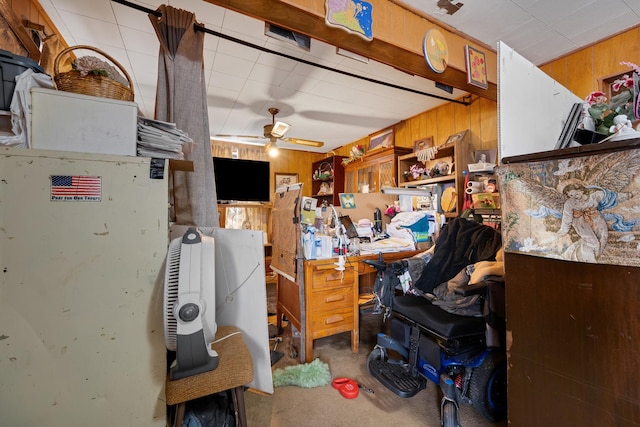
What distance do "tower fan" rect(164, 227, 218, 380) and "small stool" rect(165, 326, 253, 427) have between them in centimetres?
2

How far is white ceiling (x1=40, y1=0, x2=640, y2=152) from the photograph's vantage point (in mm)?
1979

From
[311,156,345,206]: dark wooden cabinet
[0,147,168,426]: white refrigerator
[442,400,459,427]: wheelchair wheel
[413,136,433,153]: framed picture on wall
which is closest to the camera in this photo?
[0,147,168,426]: white refrigerator

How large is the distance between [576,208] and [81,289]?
164cm

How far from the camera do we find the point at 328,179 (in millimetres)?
5562

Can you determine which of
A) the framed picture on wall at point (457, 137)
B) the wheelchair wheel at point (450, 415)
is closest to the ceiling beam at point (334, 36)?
the framed picture on wall at point (457, 137)

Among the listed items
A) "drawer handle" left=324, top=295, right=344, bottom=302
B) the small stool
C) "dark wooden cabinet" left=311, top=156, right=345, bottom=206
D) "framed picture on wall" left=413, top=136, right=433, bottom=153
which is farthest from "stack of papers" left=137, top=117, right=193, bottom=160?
"dark wooden cabinet" left=311, top=156, right=345, bottom=206

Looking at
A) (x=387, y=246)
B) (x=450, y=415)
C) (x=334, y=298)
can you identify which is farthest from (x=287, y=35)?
(x=450, y=415)

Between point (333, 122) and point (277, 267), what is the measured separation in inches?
107

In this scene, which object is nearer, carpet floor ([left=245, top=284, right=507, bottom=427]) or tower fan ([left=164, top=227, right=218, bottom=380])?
tower fan ([left=164, top=227, right=218, bottom=380])

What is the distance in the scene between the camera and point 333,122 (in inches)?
166

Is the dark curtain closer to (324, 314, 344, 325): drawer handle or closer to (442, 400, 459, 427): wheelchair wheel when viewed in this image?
(324, 314, 344, 325): drawer handle

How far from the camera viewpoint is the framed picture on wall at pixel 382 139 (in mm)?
4367

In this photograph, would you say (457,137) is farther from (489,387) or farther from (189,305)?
(189,305)

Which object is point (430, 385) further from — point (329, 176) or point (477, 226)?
point (329, 176)
